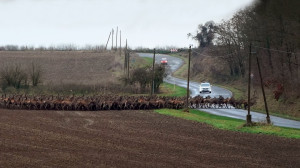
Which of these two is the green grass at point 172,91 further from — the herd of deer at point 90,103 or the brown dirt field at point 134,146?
the brown dirt field at point 134,146

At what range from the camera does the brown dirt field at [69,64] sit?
3049 inches

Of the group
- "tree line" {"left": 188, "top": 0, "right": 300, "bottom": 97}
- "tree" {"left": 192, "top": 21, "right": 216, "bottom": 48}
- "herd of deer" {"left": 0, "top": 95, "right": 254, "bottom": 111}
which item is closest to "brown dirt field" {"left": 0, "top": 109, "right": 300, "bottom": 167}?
"tree line" {"left": 188, "top": 0, "right": 300, "bottom": 97}

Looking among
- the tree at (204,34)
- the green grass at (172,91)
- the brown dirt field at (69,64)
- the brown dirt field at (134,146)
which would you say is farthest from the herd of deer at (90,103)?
the tree at (204,34)

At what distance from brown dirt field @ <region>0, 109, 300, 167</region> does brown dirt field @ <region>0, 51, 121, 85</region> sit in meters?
40.1

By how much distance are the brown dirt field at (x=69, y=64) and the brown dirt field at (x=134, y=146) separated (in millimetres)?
40061

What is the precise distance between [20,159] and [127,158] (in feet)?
12.5

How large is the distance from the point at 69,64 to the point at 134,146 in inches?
2693

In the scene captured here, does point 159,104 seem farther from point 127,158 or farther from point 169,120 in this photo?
point 127,158

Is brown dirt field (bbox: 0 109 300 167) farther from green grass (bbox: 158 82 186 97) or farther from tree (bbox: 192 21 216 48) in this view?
tree (bbox: 192 21 216 48)

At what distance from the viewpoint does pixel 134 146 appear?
2411 centimetres

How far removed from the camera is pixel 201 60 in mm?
106812

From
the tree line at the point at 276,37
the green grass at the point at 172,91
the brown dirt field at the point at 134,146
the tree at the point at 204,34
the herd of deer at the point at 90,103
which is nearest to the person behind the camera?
the brown dirt field at the point at 134,146

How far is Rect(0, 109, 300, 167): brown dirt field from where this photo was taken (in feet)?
66.4

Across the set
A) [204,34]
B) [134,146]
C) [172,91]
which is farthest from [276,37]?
[204,34]
